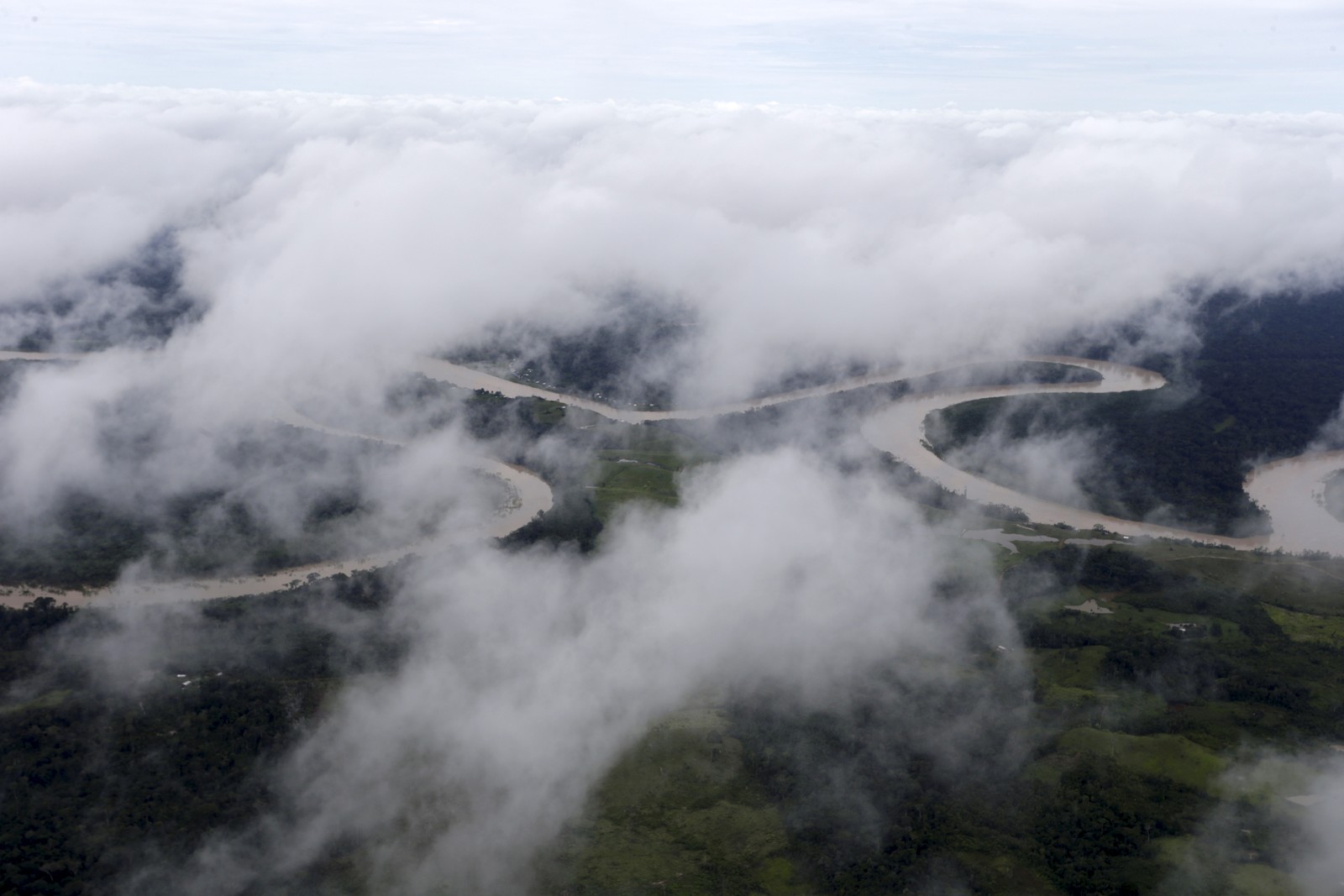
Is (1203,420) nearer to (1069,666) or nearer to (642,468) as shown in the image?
(642,468)

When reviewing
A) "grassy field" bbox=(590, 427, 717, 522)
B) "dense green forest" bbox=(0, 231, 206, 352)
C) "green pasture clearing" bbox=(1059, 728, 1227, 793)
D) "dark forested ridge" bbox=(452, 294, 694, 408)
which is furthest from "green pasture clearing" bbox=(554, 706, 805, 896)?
"dense green forest" bbox=(0, 231, 206, 352)

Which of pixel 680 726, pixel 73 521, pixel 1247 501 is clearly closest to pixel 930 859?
pixel 680 726

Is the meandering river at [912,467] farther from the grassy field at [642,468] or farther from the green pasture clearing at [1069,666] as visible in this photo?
the green pasture clearing at [1069,666]

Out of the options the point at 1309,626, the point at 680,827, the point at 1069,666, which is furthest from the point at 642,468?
the point at 1309,626

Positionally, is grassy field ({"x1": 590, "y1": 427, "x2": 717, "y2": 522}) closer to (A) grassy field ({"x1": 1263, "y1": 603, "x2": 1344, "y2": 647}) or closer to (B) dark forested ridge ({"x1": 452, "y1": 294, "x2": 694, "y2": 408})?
(B) dark forested ridge ({"x1": 452, "y1": 294, "x2": 694, "y2": 408})

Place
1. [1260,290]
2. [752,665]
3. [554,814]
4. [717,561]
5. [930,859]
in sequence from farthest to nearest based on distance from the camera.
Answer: [1260,290] → [717,561] → [752,665] → [554,814] → [930,859]

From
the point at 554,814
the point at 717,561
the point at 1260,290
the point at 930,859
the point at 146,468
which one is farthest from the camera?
the point at 1260,290

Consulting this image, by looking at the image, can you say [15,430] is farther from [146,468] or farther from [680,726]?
[680,726]
